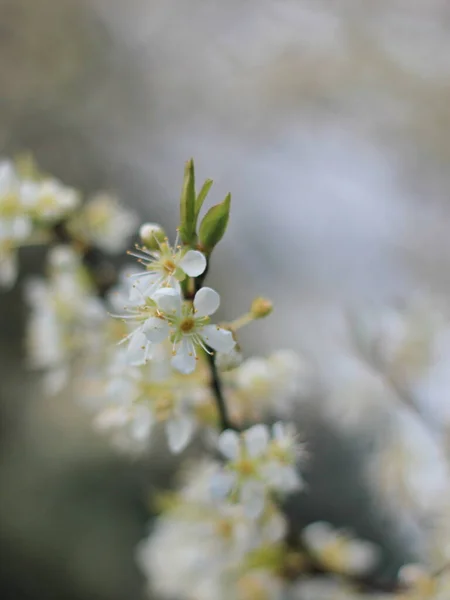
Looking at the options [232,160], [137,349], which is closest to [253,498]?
[137,349]

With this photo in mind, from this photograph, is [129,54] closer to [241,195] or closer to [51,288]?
[241,195]

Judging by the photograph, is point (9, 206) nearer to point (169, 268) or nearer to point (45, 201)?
point (45, 201)

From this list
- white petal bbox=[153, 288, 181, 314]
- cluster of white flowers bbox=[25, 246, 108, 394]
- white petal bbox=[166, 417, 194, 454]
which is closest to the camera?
white petal bbox=[153, 288, 181, 314]

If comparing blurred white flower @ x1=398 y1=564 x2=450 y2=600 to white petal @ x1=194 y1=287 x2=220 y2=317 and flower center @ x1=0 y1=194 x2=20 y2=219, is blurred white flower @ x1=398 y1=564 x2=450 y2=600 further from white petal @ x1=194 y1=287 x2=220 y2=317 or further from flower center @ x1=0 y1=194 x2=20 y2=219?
flower center @ x1=0 y1=194 x2=20 y2=219

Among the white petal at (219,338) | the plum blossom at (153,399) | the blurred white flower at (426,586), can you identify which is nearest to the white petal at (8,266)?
the plum blossom at (153,399)

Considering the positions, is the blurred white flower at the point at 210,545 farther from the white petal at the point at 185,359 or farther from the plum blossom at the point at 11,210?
the plum blossom at the point at 11,210

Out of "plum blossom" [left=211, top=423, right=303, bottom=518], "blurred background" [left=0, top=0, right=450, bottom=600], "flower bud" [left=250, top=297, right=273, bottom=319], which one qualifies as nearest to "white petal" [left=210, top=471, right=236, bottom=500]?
"plum blossom" [left=211, top=423, right=303, bottom=518]

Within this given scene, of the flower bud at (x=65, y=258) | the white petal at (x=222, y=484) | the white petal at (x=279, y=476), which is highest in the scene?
the flower bud at (x=65, y=258)
